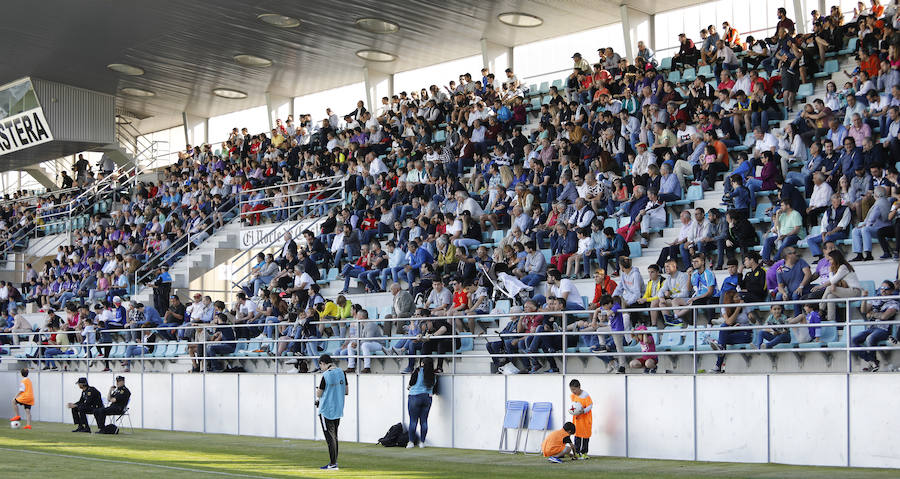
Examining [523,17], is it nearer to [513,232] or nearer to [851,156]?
[513,232]

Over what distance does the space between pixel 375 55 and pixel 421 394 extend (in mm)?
19656

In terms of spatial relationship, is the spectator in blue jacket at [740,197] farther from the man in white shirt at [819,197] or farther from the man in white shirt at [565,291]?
the man in white shirt at [565,291]

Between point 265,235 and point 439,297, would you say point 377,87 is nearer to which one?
point 265,235

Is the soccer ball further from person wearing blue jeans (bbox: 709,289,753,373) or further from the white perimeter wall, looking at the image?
person wearing blue jeans (bbox: 709,289,753,373)

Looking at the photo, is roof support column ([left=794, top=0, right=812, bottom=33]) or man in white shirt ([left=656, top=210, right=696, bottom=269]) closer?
man in white shirt ([left=656, top=210, right=696, bottom=269])

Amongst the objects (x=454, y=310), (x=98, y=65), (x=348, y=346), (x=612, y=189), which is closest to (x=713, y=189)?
(x=612, y=189)

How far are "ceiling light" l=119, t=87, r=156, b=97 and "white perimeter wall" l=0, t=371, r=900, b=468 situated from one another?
20.8 metres

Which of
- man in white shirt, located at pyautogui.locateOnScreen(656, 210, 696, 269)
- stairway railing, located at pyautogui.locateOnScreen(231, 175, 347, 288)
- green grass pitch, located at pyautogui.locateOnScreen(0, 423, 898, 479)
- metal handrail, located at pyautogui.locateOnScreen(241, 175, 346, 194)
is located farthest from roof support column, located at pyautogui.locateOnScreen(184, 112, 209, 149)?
man in white shirt, located at pyautogui.locateOnScreen(656, 210, 696, 269)

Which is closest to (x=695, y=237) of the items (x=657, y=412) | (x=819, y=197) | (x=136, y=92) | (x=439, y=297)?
(x=819, y=197)

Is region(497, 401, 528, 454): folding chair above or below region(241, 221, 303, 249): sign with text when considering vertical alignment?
below

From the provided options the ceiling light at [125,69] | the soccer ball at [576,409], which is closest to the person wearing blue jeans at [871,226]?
the soccer ball at [576,409]

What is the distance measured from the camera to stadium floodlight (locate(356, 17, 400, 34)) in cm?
3101

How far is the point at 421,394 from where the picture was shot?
17.6 meters

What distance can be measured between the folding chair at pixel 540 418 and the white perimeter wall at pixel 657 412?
0.32 ft
